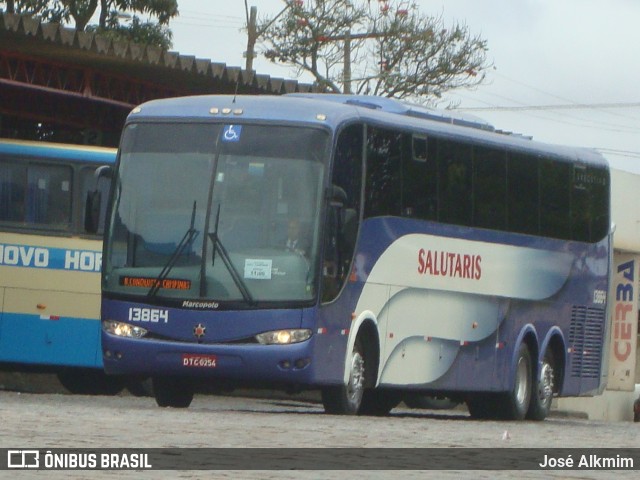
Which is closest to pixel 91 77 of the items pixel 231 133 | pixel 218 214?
pixel 231 133

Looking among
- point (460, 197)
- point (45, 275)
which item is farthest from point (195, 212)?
point (45, 275)

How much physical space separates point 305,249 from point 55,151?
671cm

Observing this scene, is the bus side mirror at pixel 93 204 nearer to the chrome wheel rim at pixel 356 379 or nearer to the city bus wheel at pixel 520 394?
the chrome wheel rim at pixel 356 379

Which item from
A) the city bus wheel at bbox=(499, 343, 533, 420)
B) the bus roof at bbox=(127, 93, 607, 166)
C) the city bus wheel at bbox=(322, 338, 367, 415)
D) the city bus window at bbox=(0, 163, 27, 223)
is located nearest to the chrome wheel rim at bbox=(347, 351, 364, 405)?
the city bus wheel at bbox=(322, 338, 367, 415)

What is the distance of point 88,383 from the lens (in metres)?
26.5

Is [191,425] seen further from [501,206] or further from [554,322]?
[554,322]

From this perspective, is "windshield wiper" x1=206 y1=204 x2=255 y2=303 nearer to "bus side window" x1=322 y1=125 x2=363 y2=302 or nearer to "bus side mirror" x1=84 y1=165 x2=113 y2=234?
"bus side window" x1=322 y1=125 x2=363 y2=302

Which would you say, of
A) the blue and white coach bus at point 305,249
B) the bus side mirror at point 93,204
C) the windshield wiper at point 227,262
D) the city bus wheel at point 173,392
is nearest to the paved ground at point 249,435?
the blue and white coach bus at point 305,249

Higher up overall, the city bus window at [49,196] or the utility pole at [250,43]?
the utility pole at [250,43]

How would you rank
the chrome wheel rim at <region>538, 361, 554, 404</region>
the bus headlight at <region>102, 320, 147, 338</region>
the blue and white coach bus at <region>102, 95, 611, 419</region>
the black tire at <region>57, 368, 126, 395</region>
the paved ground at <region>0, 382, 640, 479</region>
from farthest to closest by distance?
the black tire at <region>57, 368, 126, 395</region>
the chrome wheel rim at <region>538, 361, 554, 404</region>
the bus headlight at <region>102, 320, 147, 338</region>
the blue and white coach bus at <region>102, 95, 611, 419</region>
the paved ground at <region>0, 382, 640, 479</region>

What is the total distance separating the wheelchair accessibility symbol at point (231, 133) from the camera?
18859 mm

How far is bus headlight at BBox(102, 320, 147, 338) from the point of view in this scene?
1872cm

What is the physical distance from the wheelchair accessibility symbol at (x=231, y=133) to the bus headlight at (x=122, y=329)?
6.86 feet

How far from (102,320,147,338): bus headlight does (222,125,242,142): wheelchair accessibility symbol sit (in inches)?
82.3
